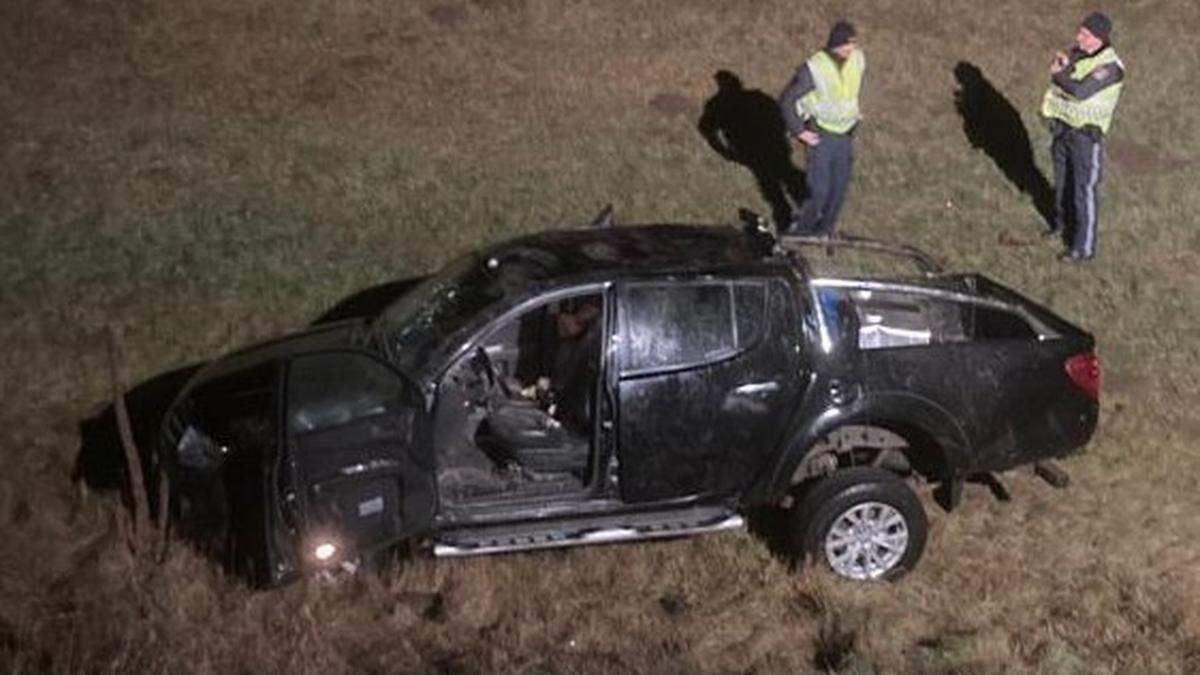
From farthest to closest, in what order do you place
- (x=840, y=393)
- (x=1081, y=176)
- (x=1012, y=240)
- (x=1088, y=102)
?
(x=1012, y=240) < (x=1081, y=176) < (x=1088, y=102) < (x=840, y=393)

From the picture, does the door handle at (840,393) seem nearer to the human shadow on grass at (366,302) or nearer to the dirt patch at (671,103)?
the human shadow on grass at (366,302)

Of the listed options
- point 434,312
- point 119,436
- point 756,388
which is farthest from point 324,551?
point 119,436

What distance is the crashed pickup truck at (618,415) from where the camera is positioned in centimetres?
677

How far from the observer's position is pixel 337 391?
6902 mm

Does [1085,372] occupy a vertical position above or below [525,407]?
above

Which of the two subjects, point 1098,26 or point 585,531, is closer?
point 585,531

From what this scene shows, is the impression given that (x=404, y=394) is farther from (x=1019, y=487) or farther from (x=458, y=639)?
(x=1019, y=487)

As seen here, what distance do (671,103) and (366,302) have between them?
188 inches

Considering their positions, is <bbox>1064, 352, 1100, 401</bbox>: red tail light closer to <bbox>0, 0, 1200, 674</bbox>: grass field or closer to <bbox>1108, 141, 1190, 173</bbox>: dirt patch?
<bbox>0, 0, 1200, 674</bbox>: grass field

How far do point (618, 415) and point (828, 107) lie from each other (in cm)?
484

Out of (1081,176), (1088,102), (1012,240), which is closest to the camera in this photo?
(1088,102)

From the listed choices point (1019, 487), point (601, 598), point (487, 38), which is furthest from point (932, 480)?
point (487, 38)

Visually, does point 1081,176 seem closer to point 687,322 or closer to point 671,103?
point 671,103

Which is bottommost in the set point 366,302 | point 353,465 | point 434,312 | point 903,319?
point 366,302
